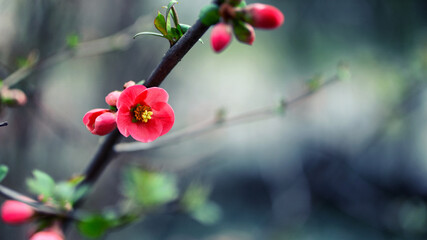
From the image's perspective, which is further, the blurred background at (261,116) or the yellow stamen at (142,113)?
the blurred background at (261,116)

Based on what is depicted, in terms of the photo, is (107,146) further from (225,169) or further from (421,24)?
(421,24)

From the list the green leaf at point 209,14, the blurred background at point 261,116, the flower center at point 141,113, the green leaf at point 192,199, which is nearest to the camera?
the green leaf at point 209,14

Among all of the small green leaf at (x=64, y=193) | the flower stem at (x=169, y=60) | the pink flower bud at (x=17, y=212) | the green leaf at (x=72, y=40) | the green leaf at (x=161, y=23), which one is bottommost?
the small green leaf at (x=64, y=193)

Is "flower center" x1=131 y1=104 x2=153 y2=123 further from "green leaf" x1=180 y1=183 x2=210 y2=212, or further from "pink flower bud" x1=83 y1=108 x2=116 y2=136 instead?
"green leaf" x1=180 y1=183 x2=210 y2=212

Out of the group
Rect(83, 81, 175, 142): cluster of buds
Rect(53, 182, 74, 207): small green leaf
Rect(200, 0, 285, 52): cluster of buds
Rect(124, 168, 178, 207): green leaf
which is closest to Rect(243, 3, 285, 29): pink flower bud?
Rect(200, 0, 285, 52): cluster of buds

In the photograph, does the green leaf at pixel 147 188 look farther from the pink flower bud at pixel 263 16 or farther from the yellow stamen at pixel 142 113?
the pink flower bud at pixel 263 16

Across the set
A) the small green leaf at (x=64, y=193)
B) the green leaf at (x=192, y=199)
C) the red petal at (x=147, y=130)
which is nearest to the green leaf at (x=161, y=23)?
the red petal at (x=147, y=130)

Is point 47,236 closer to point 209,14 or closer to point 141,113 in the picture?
point 141,113
